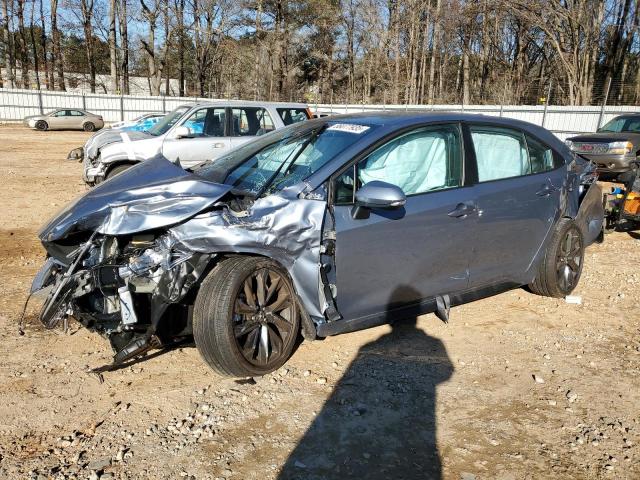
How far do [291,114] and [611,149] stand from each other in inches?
308

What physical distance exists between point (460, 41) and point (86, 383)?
1830 inches

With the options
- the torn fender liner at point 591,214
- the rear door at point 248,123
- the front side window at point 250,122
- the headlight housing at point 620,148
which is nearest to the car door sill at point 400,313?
the torn fender liner at point 591,214

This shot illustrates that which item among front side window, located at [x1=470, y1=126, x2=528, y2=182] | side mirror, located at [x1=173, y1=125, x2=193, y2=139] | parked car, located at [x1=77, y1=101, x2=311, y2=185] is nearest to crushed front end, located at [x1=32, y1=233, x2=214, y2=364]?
front side window, located at [x1=470, y1=126, x2=528, y2=182]

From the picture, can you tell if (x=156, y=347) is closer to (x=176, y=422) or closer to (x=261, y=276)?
(x=176, y=422)

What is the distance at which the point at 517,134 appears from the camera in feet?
15.6

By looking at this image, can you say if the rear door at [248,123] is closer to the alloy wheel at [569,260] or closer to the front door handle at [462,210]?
the alloy wheel at [569,260]

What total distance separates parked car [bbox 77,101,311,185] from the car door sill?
6.12 metres

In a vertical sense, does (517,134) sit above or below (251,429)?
above

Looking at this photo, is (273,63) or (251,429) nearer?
(251,429)

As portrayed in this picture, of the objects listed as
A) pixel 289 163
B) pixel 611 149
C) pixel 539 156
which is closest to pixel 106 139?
pixel 289 163

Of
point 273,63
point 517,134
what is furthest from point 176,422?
point 273,63

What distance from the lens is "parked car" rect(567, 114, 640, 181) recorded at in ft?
42.1

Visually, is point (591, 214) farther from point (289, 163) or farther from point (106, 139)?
point (106, 139)

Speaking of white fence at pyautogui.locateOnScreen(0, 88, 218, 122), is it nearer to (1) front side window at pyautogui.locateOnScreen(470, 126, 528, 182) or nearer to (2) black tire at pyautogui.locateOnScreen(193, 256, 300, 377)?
(1) front side window at pyautogui.locateOnScreen(470, 126, 528, 182)
